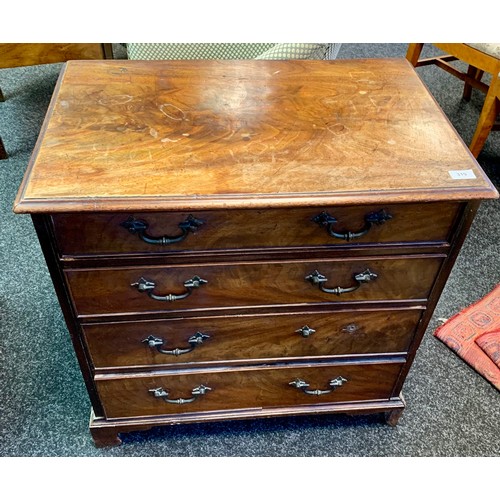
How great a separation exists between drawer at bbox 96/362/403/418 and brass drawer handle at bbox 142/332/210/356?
77 millimetres

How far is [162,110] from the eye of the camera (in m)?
1.00

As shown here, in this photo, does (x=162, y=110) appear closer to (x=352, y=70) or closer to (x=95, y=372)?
(x=352, y=70)

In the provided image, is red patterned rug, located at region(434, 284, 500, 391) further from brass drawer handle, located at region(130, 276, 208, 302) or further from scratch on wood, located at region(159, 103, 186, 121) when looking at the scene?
scratch on wood, located at region(159, 103, 186, 121)

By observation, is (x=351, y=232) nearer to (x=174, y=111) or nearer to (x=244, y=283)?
(x=244, y=283)

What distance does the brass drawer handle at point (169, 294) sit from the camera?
0.94 m

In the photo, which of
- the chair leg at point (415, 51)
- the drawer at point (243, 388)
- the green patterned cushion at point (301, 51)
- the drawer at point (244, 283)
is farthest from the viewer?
the chair leg at point (415, 51)

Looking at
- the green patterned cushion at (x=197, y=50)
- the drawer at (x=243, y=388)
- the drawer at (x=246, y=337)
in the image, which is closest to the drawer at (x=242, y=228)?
the drawer at (x=246, y=337)

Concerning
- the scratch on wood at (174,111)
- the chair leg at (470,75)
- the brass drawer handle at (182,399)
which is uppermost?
the scratch on wood at (174,111)

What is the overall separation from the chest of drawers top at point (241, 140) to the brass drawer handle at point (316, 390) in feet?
1.67

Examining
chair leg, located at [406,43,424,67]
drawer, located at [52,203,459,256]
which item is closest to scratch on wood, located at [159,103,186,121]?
drawer, located at [52,203,459,256]

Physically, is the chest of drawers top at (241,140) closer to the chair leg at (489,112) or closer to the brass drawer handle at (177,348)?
the brass drawer handle at (177,348)

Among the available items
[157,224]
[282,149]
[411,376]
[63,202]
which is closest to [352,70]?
[282,149]

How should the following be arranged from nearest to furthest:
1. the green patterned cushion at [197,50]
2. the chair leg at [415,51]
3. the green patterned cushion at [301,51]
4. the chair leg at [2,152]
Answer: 1. the green patterned cushion at [301,51]
2. the green patterned cushion at [197,50]
3. the chair leg at [2,152]
4. the chair leg at [415,51]

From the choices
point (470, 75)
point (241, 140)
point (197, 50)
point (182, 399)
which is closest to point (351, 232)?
point (241, 140)
